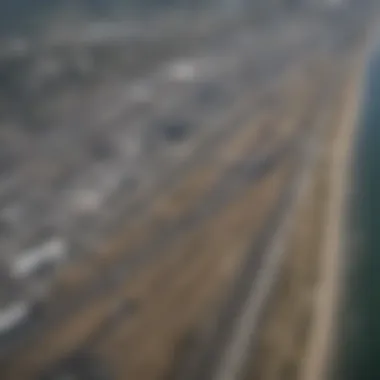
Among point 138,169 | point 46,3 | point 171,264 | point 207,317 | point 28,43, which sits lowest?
point 207,317

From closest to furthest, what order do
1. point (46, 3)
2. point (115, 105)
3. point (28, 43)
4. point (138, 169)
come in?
point (138, 169)
point (115, 105)
point (28, 43)
point (46, 3)

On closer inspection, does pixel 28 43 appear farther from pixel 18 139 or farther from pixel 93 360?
pixel 93 360

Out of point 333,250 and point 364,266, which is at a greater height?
point 333,250

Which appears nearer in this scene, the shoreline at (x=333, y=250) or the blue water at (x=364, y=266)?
the shoreline at (x=333, y=250)

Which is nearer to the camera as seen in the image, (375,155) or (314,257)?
(314,257)

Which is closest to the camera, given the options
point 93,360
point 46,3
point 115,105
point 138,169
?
point 93,360

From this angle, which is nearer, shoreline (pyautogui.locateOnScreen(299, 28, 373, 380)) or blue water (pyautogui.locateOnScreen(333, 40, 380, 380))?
shoreline (pyautogui.locateOnScreen(299, 28, 373, 380))

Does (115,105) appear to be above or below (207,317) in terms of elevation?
above

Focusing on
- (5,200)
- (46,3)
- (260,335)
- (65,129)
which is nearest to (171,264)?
(260,335)
